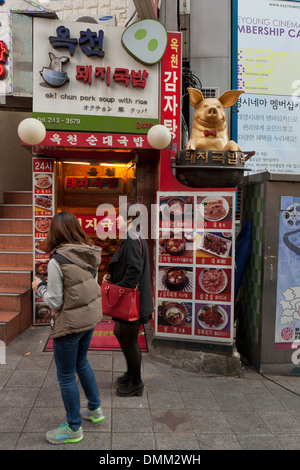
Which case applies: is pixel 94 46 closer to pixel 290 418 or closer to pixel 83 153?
pixel 83 153

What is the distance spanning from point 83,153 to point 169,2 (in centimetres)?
380

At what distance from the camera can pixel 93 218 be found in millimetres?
7398

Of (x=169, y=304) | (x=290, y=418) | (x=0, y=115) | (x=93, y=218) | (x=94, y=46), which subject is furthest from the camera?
(x=0, y=115)

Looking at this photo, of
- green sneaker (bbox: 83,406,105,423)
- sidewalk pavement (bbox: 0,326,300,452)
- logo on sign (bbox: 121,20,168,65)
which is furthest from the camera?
logo on sign (bbox: 121,20,168,65)

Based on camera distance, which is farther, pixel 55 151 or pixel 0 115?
pixel 0 115

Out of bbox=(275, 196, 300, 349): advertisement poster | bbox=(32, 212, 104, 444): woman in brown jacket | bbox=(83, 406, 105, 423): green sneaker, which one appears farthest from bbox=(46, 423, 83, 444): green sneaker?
bbox=(275, 196, 300, 349): advertisement poster

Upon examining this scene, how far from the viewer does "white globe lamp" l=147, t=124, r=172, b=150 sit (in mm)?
5293

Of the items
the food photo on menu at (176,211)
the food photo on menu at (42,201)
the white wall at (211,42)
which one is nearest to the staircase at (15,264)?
the food photo on menu at (42,201)

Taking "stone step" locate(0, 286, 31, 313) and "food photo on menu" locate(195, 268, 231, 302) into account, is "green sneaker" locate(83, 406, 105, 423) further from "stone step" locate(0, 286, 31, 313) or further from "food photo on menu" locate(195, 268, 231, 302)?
"stone step" locate(0, 286, 31, 313)

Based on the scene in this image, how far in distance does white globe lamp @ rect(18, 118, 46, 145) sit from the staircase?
1.99m

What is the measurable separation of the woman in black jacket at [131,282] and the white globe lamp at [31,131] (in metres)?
2.13

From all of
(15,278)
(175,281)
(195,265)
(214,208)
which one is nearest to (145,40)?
(214,208)

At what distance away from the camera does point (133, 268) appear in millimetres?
3852
